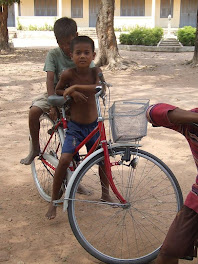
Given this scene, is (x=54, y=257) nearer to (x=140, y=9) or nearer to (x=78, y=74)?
(x=78, y=74)

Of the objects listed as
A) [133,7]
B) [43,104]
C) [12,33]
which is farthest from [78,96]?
[133,7]

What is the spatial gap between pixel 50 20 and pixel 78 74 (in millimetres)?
32773

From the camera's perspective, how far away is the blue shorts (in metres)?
3.13

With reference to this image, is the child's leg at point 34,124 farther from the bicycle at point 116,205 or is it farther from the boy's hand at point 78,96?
the boy's hand at point 78,96

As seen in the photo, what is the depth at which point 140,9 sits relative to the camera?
3441 cm

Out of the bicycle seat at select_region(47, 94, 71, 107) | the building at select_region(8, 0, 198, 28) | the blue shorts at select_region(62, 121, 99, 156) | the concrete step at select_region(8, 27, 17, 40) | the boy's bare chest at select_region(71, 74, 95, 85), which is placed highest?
the building at select_region(8, 0, 198, 28)

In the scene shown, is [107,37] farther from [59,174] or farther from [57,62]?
[59,174]

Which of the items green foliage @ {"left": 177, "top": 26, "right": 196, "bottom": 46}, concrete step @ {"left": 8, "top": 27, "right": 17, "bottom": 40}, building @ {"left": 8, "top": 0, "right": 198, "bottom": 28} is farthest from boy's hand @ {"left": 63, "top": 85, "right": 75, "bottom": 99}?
building @ {"left": 8, "top": 0, "right": 198, "bottom": 28}

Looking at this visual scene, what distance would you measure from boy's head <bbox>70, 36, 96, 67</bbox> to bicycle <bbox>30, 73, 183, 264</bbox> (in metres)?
0.29

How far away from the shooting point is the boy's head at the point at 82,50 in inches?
120

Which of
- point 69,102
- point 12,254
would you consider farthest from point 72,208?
point 69,102

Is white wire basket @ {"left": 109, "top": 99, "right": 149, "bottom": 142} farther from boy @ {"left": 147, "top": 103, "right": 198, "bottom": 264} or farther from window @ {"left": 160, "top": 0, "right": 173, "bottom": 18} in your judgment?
window @ {"left": 160, "top": 0, "right": 173, "bottom": 18}

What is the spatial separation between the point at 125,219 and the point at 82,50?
4.91ft

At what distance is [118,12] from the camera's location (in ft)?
112
